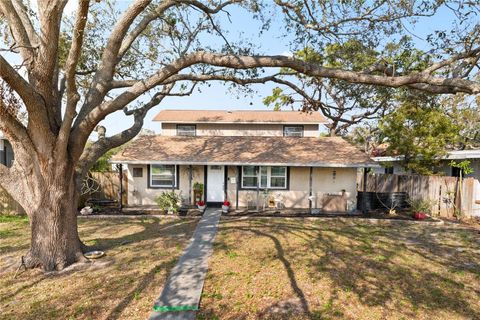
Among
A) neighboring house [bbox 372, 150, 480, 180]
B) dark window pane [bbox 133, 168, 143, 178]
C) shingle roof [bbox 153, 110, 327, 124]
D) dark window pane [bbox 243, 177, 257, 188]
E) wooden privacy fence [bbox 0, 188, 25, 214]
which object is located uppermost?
shingle roof [bbox 153, 110, 327, 124]

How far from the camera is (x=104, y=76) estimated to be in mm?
6383

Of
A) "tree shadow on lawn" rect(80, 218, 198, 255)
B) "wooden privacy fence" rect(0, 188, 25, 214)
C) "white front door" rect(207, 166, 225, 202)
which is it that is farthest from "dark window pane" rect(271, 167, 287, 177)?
"wooden privacy fence" rect(0, 188, 25, 214)

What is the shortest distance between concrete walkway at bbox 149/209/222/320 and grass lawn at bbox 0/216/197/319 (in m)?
0.20

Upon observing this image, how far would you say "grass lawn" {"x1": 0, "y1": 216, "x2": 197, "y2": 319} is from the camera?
4535 millimetres

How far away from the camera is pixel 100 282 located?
5566mm

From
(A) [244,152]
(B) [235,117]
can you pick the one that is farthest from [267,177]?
(B) [235,117]

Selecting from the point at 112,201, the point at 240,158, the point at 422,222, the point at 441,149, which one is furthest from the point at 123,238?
the point at 441,149

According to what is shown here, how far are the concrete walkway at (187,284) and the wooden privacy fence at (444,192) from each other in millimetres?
11366

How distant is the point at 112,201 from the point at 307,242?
34.7 feet

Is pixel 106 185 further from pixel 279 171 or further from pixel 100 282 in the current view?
pixel 100 282

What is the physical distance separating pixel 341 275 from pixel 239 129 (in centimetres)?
1478

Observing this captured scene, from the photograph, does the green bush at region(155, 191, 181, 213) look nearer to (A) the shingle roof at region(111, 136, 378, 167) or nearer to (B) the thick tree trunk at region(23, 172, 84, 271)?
(A) the shingle roof at region(111, 136, 378, 167)

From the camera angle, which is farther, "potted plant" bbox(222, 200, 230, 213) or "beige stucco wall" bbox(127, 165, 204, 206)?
"beige stucco wall" bbox(127, 165, 204, 206)

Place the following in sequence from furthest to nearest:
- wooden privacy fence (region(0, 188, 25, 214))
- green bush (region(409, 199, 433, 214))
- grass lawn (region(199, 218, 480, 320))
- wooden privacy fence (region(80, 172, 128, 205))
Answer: wooden privacy fence (region(80, 172, 128, 205)) → green bush (region(409, 199, 433, 214)) → wooden privacy fence (region(0, 188, 25, 214)) → grass lawn (region(199, 218, 480, 320))
